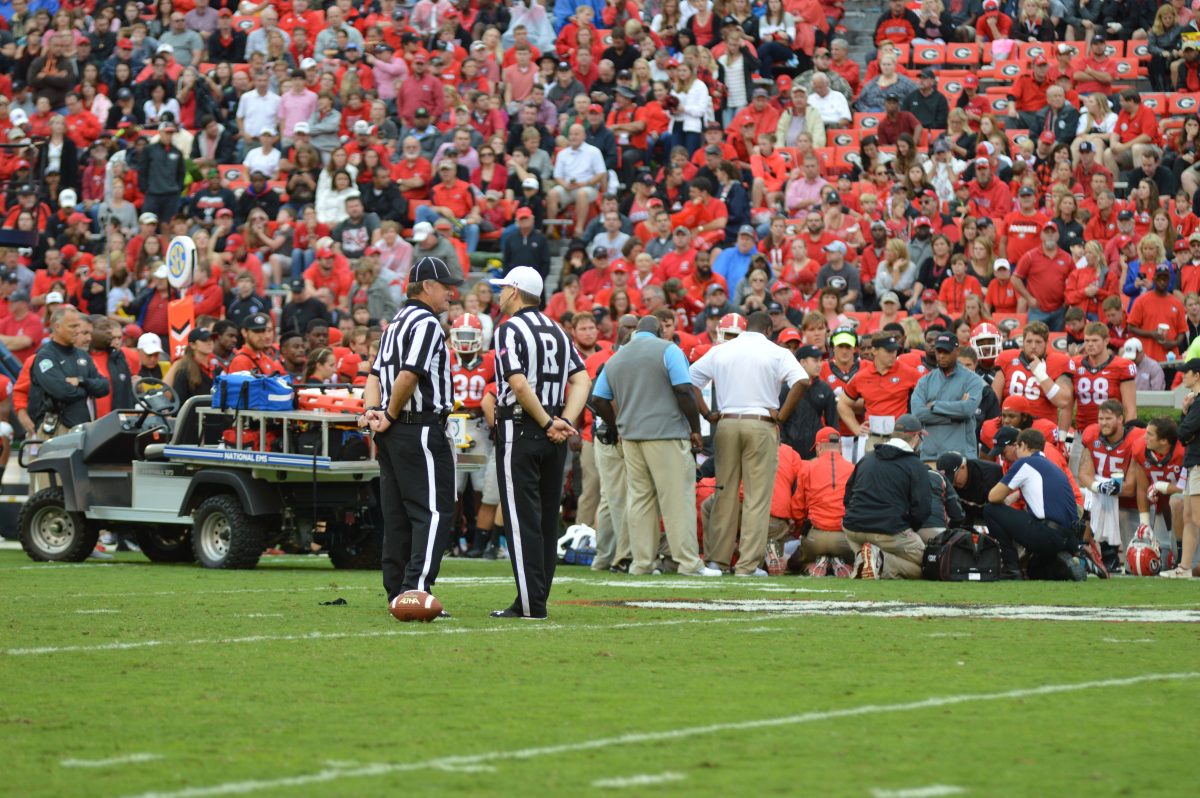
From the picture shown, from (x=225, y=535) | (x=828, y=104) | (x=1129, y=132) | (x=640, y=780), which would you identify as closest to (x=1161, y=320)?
(x=1129, y=132)

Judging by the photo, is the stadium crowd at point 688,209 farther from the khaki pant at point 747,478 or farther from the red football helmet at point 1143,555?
the red football helmet at point 1143,555

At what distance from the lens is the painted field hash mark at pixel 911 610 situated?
10312 millimetres

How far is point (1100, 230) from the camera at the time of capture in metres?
20.6

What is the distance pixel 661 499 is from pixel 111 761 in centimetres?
892

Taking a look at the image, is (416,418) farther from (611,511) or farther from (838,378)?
(838,378)

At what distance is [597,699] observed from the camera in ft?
22.4

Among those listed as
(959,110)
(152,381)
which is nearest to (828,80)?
(959,110)

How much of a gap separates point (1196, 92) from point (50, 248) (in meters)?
15.4

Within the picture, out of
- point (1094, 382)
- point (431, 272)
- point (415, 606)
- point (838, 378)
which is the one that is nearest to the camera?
point (415, 606)

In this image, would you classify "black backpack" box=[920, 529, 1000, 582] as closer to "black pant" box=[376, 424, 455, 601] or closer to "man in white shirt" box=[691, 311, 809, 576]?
"man in white shirt" box=[691, 311, 809, 576]

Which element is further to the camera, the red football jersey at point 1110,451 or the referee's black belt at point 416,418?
the red football jersey at point 1110,451

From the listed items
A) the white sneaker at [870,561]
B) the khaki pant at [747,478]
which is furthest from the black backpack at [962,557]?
the khaki pant at [747,478]

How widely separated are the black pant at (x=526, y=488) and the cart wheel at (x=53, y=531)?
685cm

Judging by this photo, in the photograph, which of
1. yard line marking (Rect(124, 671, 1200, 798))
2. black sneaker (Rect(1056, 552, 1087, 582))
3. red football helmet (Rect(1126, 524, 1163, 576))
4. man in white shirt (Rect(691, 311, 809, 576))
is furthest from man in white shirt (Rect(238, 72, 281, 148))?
yard line marking (Rect(124, 671, 1200, 798))
